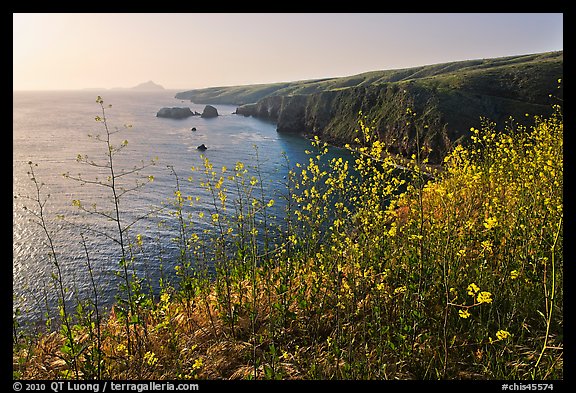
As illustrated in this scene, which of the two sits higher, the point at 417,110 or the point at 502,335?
Answer: the point at 417,110

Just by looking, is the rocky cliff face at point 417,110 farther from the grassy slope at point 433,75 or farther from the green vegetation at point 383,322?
the green vegetation at point 383,322

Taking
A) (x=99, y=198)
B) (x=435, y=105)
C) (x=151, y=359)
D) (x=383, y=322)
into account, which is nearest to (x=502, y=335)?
(x=383, y=322)

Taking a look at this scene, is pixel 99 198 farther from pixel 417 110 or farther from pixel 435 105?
pixel 435 105

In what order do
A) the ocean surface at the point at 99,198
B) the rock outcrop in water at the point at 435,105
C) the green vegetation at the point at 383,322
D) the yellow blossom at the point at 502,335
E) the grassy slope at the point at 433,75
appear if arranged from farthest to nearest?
1. the grassy slope at the point at 433,75
2. the rock outcrop in water at the point at 435,105
3. the ocean surface at the point at 99,198
4. the green vegetation at the point at 383,322
5. the yellow blossom at the point at 502,335

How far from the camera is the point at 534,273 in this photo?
4355 mm

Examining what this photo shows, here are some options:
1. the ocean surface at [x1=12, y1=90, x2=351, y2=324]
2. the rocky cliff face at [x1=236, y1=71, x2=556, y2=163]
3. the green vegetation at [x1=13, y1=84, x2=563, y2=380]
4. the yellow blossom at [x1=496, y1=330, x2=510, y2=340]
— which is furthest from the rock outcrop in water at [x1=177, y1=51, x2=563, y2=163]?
the yellow blossom at [x1=496, y1=330, x2=510, y2=340]

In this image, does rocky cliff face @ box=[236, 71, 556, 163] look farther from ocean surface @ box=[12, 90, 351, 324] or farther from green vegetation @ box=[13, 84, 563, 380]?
green vegetation @ box=[13, 84, 563, 380]

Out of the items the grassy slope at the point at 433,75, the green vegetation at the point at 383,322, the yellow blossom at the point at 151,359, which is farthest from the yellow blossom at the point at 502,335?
the grassy slope at the point at 433,75
